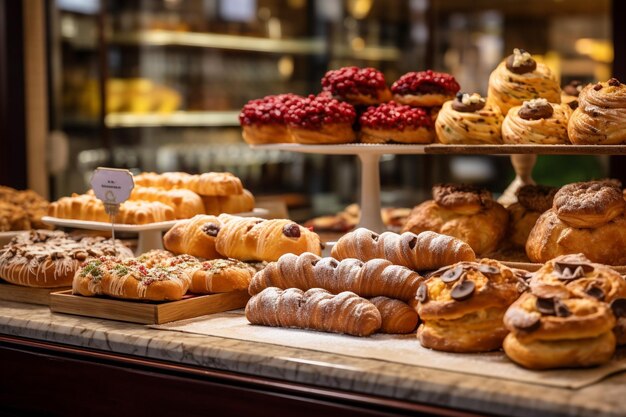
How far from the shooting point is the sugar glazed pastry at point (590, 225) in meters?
2.44

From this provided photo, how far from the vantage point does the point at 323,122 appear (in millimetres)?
3100

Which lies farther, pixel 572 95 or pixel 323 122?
pixel 572 95

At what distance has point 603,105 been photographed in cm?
254

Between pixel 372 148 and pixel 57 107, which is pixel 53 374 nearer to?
pixel 372 148

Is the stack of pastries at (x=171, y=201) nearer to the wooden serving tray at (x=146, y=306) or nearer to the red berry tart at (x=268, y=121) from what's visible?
the red berry tart at (x=268, y=121)

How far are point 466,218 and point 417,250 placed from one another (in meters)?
0.47

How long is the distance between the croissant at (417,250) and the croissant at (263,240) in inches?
13.0

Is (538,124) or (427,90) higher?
(427,90)

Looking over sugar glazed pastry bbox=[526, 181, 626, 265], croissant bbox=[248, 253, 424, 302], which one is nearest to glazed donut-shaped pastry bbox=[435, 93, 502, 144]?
sugar glazed pastry bbox=[526, 181, 626, 265]

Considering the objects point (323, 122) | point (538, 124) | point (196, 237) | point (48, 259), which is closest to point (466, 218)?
point (538, 124)

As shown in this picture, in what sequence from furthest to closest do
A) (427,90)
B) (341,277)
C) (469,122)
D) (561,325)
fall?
(427,90) → (469,122) → (341,277) → (561,325)

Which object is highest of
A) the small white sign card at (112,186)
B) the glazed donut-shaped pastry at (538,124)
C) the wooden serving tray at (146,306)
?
the glazed donut-shaped pastry at (538,124)

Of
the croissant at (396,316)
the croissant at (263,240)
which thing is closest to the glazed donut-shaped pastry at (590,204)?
the croissant at (396,316)

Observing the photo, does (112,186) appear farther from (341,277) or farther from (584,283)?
(584,283)
